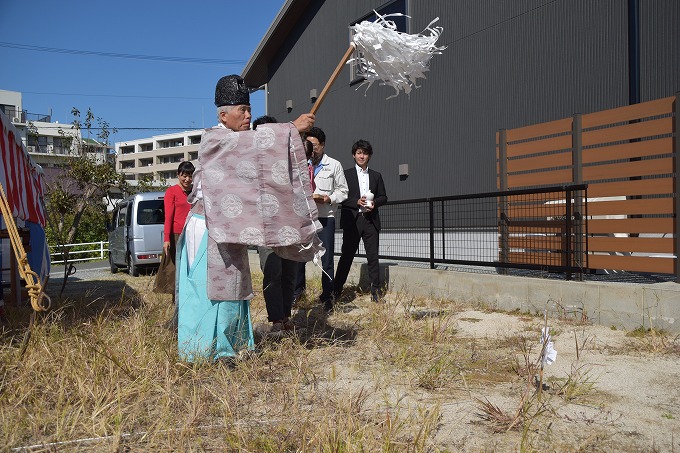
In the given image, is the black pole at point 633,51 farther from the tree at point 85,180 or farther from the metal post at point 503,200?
the tree at point 85,180

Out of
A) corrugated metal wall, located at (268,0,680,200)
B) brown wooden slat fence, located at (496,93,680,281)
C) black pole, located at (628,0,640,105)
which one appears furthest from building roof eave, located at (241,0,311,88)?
brown wooden slat fence, located at (496,93,680,281)

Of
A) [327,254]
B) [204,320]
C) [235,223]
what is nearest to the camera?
[235,223]

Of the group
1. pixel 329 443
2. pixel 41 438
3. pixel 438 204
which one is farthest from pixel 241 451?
pixel 438 204

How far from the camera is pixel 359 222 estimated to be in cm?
657

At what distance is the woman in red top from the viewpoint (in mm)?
6422

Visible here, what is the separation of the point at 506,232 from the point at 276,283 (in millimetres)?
3191

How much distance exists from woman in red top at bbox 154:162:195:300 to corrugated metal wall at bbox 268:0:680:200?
5009 mm

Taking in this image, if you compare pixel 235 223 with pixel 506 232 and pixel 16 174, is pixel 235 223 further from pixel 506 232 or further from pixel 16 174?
pixel 506 232

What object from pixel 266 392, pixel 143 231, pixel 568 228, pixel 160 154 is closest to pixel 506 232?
pixel 568 228

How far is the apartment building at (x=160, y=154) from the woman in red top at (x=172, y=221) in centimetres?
7527

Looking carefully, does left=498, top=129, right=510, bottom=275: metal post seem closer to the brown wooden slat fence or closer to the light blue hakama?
the brown wooden slat fence

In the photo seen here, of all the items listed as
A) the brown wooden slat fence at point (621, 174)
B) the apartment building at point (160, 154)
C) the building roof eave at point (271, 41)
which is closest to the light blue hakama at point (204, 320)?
the brown wooden slat fence at point (621, 174)

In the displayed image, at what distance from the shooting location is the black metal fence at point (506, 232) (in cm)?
566

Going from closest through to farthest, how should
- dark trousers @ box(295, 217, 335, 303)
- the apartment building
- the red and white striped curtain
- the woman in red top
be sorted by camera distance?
the red and white striped curtain → dark trousers @ box(295, 217, 335, 303) → the woman in red top → the apartment building
